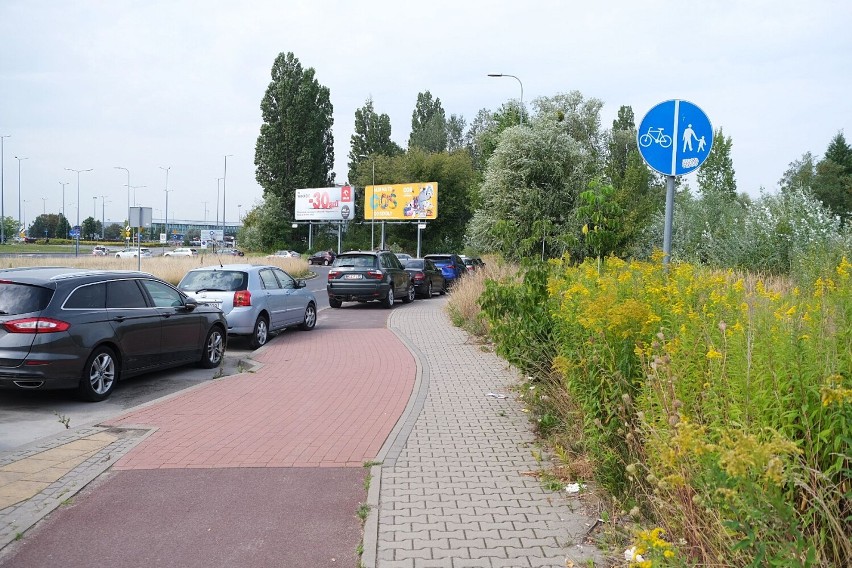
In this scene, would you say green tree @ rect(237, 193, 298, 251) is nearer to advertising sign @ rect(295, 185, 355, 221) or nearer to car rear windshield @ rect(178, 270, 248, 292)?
advertising sign @ rect(295, 185, 355, 221)

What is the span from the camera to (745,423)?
9.63 ft

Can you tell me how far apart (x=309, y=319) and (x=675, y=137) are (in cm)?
1169

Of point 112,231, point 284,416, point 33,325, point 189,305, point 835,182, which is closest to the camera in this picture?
point 284,416

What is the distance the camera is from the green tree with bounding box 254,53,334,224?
245 ft

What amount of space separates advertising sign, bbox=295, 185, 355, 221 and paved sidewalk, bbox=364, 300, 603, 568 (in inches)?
2357

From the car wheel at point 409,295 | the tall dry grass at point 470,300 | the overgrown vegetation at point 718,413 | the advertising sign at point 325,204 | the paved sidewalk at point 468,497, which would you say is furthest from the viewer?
the advertising sign at point 325,204

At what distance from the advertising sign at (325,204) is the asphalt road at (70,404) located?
187 ft

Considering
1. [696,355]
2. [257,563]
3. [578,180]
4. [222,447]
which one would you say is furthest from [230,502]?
[578,180]

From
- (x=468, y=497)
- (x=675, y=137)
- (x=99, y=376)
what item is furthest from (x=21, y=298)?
(x=675, y=137)

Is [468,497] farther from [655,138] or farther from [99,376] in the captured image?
[99,376]

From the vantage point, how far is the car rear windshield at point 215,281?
13812mm

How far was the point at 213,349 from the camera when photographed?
449 inches

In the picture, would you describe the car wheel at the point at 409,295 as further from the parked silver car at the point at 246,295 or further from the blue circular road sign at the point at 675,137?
the blue circular road sign at the point at 675,137

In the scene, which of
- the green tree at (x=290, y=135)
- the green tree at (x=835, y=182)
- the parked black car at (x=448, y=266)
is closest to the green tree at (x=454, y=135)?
the green tree at (x=290, y=135)
